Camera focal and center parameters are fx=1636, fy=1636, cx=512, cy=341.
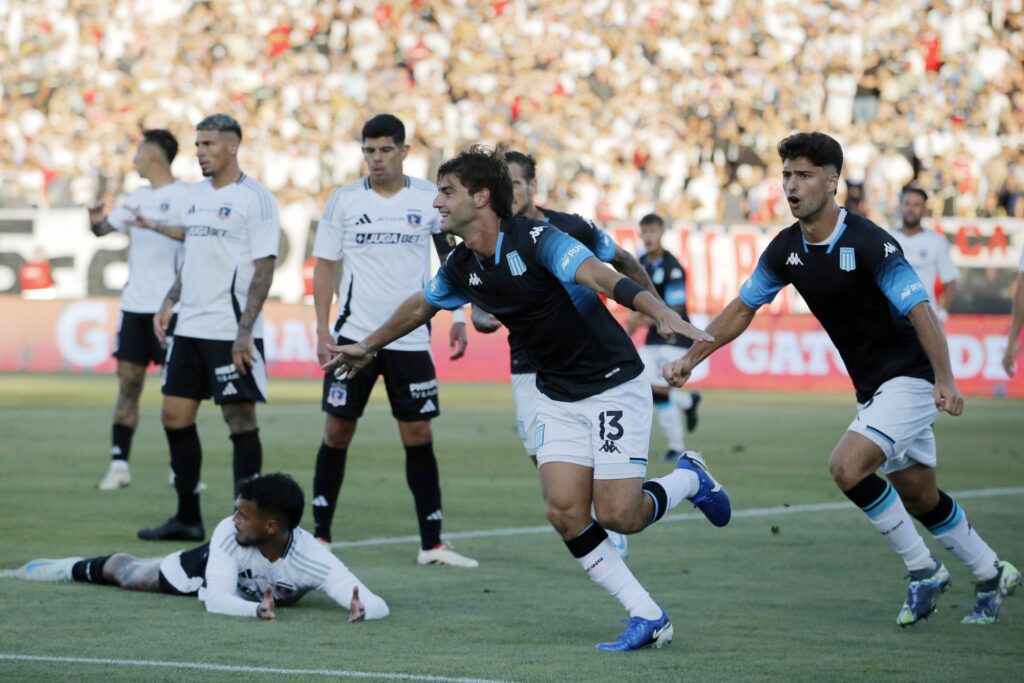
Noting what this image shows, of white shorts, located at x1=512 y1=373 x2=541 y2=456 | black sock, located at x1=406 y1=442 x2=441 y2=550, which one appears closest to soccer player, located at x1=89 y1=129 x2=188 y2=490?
black sock, located at x1=406 y1=442 x2=441 y2=550

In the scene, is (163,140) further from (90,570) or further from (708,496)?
(708,496)

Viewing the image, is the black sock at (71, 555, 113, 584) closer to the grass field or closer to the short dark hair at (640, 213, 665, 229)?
the grass field

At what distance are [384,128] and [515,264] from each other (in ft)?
8.71

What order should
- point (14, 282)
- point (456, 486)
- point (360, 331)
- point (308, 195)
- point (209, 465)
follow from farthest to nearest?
point (308, 195) → point (14, 282) → point (209, 465) → point (456, 486) → point (360, 331)

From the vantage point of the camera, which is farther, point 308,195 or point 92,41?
point 92,41

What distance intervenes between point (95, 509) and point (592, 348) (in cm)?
551

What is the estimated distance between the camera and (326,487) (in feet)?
31.8

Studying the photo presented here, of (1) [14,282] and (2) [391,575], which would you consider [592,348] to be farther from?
(1) [14,282]

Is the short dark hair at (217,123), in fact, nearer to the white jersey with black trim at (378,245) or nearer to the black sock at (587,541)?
the white jersey with black trim at (378,245)

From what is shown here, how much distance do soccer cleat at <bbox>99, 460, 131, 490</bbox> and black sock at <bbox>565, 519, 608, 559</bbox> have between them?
21.2ft

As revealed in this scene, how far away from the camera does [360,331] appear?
31.3 ft

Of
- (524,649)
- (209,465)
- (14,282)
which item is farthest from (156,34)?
(524,649)

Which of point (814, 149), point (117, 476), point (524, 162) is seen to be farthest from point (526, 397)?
point (117, 476)

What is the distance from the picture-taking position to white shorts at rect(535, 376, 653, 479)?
696 centimetres
